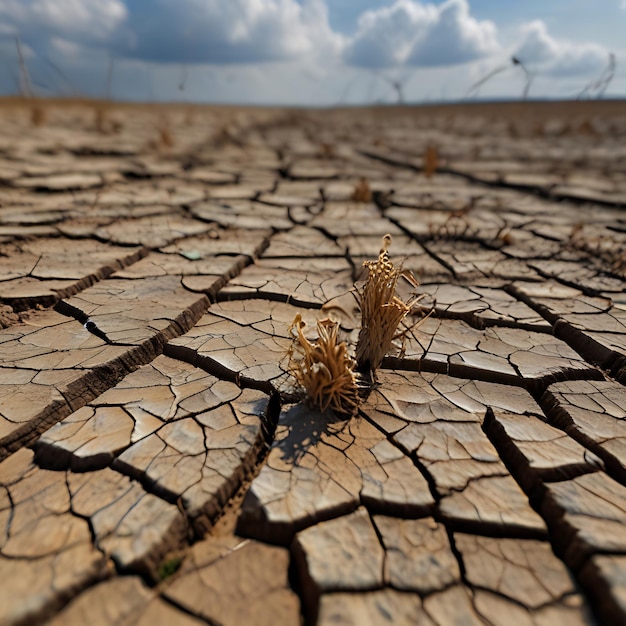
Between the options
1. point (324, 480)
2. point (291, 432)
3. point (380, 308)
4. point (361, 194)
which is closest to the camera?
point (324, 480)

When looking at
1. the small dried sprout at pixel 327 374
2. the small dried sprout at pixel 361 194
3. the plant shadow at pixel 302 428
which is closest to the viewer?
the plant shadow at pixel 302 428

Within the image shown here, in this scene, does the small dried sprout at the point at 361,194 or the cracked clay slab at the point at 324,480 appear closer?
the cracked clay slab at the point at 324,480

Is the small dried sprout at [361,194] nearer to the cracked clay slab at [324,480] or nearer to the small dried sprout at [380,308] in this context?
the small dried sprout at [380,308]

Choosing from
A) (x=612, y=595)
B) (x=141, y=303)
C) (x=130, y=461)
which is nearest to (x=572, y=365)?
(x=612, y=595)

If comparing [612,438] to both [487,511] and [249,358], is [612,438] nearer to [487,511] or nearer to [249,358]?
[487,511]

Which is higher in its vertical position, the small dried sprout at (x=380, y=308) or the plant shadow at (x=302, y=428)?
the small dried sprout at (x=380, y=308)

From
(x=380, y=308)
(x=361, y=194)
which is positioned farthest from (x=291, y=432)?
(x=361, y=194)

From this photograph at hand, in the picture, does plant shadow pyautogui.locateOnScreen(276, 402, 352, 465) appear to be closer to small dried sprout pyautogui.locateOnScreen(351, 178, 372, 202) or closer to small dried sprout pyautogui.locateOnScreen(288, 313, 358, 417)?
small dried sprout pyautogui.locateOnScreen(288, 313, 358, 417)

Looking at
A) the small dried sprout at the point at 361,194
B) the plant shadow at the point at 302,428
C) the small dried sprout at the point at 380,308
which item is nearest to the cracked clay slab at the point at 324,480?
the plant shadow at the point at 302,428

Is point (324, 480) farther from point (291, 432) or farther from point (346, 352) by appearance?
point (346, 352)
